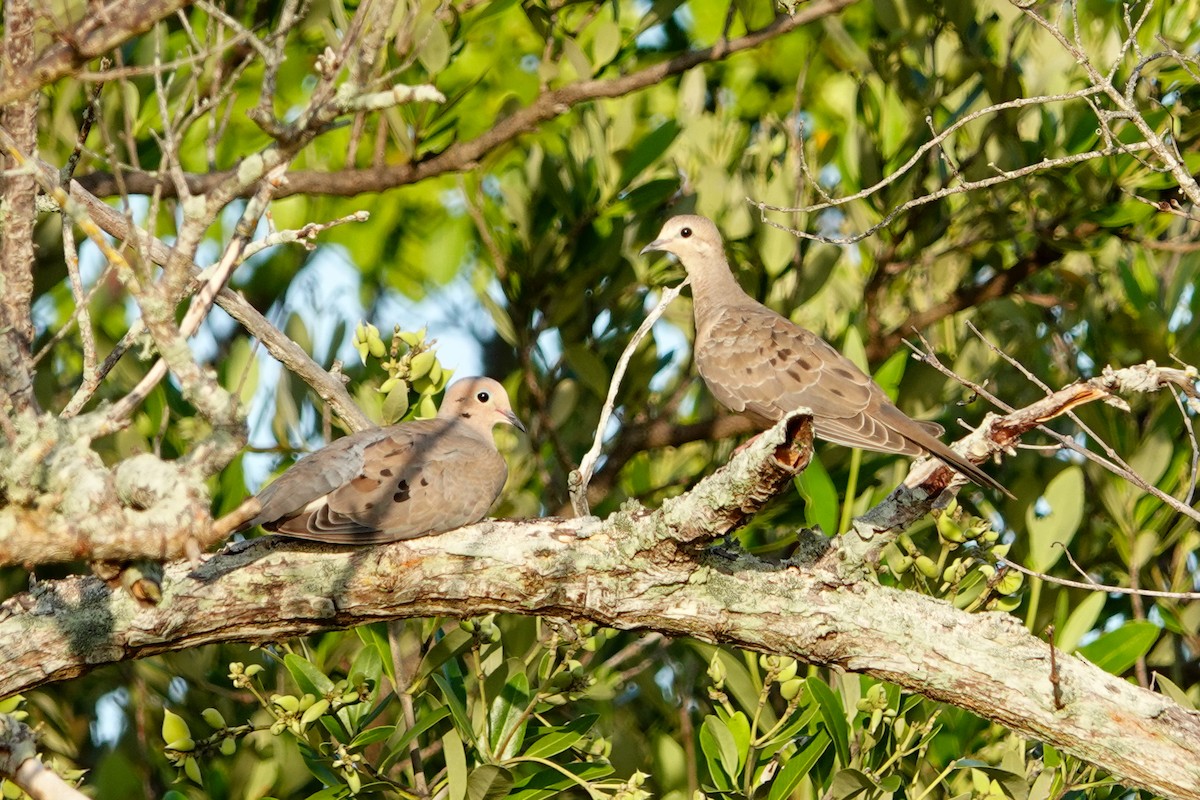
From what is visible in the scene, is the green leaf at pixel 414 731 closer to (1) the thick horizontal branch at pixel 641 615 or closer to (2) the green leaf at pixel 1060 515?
(1) the thick horizontal branch at pixel 641 615

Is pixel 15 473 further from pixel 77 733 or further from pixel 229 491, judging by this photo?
pixel 77 733

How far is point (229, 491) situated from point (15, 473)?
206cm

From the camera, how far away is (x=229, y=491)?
4570 mm

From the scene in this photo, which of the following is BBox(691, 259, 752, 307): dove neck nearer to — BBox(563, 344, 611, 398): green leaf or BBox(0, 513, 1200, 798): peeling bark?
BBox(563, 344, 611, 398): green leaf

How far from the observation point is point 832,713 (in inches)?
141

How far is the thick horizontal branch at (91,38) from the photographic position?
82.7 inches

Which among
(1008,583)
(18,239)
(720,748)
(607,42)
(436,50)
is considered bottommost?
(720,748)

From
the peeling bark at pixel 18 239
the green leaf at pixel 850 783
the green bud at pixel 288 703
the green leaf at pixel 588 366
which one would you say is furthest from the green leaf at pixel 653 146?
the peeling bark at pixel 18 239

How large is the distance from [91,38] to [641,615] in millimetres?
1852

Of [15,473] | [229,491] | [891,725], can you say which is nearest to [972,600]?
[891,725]

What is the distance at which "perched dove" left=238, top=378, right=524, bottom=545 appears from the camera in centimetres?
372

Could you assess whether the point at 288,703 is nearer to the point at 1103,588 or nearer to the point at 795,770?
the point at 795,770

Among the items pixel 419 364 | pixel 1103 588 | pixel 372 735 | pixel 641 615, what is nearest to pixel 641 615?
pixel 641 615

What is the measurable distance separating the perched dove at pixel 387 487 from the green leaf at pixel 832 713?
109 cm
